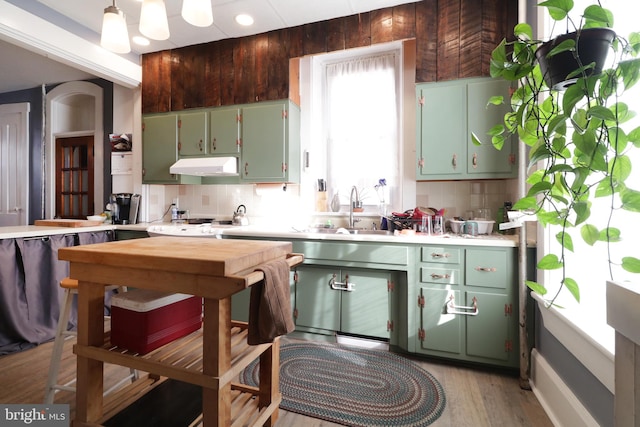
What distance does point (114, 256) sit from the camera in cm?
115

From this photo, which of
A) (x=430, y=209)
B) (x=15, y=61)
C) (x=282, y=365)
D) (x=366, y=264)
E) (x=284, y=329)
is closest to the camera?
(x=284, y=329)

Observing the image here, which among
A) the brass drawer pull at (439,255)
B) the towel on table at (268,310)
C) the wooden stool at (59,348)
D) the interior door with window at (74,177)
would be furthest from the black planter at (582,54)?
the interior door with window at (74,177)

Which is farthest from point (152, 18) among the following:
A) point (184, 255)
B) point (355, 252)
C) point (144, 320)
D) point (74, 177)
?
point (74, 177)

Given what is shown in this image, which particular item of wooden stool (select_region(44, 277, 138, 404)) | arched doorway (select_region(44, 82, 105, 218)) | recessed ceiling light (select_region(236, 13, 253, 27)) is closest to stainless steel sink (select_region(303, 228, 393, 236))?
wooden stool (select_region(44, 277, 138, 404))

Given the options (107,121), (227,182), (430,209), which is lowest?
(430,209)

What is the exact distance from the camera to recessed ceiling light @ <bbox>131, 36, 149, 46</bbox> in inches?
123

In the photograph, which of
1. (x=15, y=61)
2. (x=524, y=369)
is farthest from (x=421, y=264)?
(x=15, y=61)

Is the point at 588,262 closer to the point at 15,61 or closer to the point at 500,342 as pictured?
the point at 500,342

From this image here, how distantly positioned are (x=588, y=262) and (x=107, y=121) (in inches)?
192

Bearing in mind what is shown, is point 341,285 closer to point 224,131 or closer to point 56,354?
point 56,354

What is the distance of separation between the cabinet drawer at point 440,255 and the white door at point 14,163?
5.46 metres

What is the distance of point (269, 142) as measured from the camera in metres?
2.99

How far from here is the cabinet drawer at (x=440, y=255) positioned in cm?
214

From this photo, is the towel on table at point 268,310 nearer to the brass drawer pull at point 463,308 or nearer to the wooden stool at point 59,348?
the wooden stool at point 59,348
